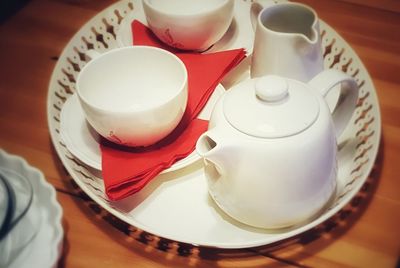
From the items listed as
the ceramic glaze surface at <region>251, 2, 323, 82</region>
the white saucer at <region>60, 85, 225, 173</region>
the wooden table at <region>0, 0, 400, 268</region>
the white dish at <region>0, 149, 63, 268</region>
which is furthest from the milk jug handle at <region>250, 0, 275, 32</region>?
the white dish at <region>0, 149, 63, 268</region>

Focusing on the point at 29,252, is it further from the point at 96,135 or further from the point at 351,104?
the point at 351,104

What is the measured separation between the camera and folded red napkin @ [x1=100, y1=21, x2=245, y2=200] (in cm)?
47

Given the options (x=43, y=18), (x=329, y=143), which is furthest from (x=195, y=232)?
(x=43, y=18)

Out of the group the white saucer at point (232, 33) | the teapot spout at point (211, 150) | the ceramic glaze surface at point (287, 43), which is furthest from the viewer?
the white saucer at point (232, 33)

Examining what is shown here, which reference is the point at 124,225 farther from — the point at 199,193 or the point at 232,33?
the point at 232,33

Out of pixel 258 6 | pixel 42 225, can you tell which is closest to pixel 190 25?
pixel 258 6

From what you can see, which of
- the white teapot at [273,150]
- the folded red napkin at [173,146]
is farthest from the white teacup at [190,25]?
the white teapot at [273,150]

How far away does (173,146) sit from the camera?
0.51m

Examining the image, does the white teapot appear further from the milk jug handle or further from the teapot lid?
the milk jug handle

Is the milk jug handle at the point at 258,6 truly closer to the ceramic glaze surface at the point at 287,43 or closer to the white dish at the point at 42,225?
the ceramic glaze surface at the point at 287,43

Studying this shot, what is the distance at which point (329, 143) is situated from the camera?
405 mm

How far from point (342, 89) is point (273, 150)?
0.47 ft

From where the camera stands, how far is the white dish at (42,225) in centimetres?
41

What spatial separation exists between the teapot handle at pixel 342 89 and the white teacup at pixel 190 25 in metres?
0.20
